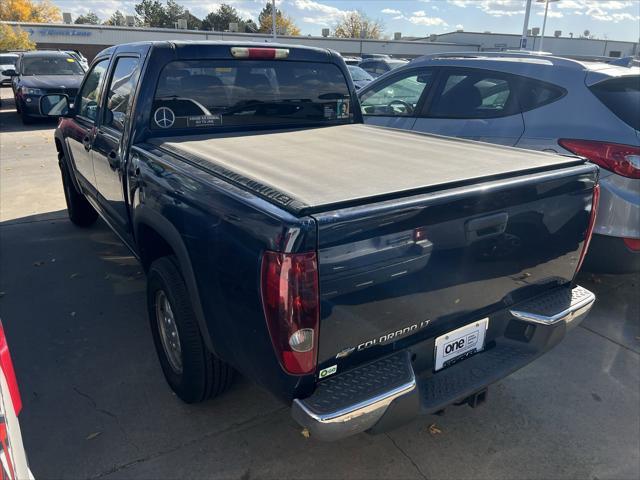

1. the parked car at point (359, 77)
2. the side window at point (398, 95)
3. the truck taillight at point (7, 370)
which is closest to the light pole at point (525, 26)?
the parked car at point (359, 77)

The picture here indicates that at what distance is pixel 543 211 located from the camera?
2314 mm

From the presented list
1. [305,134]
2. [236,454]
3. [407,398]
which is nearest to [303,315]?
[407,398]

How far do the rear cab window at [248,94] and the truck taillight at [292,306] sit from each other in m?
1.94

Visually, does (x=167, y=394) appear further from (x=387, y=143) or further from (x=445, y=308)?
(x=387, y=143)

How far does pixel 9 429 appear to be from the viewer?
4.70ft

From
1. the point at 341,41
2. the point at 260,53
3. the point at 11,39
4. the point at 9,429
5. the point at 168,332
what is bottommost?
the point at 168,332

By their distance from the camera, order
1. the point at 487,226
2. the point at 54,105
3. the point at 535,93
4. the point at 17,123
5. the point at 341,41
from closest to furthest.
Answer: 1. the point at 487,226
2. the point at 535,93
3. the point at 54,105
4. the point at 17,123
5. the point at 341,41

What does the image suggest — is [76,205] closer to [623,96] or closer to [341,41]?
[623,96]

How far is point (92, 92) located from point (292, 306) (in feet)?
11.5

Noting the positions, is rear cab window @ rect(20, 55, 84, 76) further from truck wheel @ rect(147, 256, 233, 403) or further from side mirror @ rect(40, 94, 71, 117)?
truck wheel @ rect(147, 256, 233, 403)

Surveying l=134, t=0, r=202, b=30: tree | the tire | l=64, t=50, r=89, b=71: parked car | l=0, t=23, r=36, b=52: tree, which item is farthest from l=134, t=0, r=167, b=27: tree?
the tire

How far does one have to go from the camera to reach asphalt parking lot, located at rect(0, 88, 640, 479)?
2.52 meters

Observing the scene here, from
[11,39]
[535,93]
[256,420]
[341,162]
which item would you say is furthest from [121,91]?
[11,39]

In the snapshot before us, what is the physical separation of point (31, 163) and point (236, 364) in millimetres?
8455
